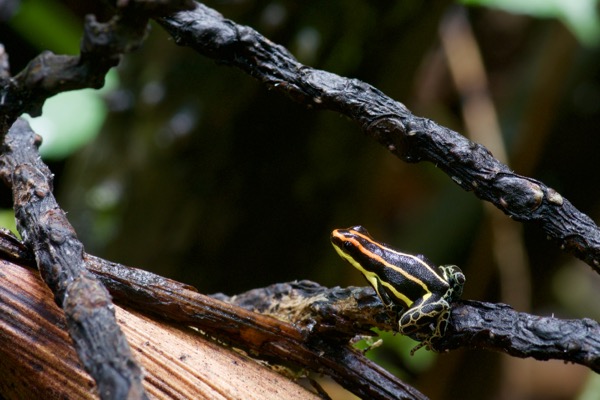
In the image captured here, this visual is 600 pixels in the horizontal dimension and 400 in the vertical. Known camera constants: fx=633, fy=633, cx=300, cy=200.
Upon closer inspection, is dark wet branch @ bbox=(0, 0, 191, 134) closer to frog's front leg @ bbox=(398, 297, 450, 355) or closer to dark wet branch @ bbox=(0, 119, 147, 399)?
dark wet branch @ bbox=(0, 119, 147, 399)

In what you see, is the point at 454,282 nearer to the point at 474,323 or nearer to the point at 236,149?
the point at 474,323

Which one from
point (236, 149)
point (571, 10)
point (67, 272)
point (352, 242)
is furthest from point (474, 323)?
point (571, 10)

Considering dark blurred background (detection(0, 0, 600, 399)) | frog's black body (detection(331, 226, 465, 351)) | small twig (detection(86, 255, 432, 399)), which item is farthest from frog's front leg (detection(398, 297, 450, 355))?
dark blurred background (detection(0, 0, 600, 399))

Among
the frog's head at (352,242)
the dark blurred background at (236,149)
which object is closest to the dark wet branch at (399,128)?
the frog's head at (352,242)

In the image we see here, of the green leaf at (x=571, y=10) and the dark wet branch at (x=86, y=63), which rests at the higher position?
the green leaf at (x=571, y=10)

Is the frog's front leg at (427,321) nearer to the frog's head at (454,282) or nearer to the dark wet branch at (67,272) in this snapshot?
the frog's head at (454,282)

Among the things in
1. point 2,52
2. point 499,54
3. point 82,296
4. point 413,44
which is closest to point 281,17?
point 413,44
